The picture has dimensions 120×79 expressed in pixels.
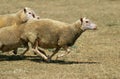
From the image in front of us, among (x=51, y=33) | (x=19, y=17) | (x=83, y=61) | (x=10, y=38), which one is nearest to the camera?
(x=51, y=33)

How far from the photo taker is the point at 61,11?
24938 mm

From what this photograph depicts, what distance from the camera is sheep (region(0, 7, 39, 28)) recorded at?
42.1 ft

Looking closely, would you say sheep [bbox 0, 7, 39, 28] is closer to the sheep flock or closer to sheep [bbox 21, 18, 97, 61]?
the sheep flock

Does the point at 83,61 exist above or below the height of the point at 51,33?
below

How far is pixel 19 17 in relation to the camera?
13.0 m

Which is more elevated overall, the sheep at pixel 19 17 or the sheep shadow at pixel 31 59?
the sheep at pixel 19 17

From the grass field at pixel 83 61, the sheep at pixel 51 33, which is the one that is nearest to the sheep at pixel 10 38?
the sheep at pixel 51 33

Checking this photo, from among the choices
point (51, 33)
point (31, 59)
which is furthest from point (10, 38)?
point (51, 33)

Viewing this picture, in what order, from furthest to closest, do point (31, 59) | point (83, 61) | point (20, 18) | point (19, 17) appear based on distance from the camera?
1. point (19, 17)
2. point (20, 18)
3. point (31, 59)
4. point (83, 61)

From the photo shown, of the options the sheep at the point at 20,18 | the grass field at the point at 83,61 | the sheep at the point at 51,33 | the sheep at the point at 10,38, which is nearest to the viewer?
the grass field at the point at 83,61

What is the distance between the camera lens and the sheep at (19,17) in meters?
12.8

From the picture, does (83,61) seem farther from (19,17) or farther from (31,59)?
(19,17)

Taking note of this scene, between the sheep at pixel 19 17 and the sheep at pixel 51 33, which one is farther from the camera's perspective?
the sheep at pixel 19 17

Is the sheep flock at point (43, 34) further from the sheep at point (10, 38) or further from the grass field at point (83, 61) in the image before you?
the grass field at point (83, 61)
